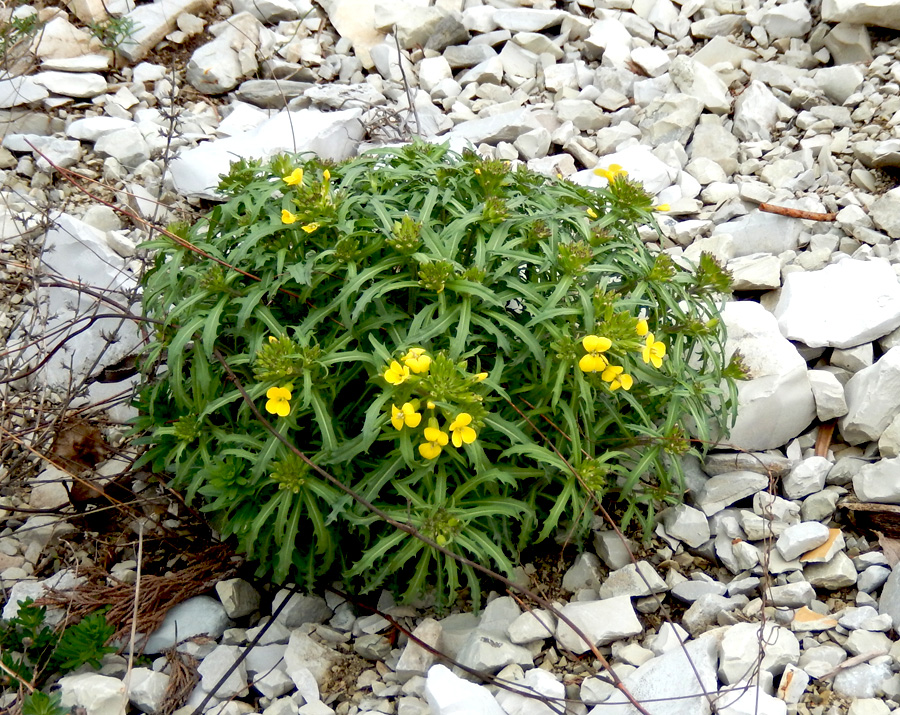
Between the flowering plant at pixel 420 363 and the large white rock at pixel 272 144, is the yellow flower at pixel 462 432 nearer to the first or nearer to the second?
the flowering plant at pixel 420 363

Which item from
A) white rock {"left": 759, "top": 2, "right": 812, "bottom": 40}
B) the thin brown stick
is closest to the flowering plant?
the thin brown stick

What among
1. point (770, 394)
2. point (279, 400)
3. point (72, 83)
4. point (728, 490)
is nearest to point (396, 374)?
point (279, 400)

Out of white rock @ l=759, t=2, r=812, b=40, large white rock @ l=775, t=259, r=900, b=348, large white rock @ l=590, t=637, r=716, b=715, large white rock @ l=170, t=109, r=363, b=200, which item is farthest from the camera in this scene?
white rock @ l=759, t=2, r=812, b=40

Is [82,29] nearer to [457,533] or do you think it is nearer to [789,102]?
[789,102]

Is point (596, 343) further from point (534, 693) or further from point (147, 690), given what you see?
point (147, 690)

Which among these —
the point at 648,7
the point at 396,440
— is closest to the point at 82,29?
the point at 648,7

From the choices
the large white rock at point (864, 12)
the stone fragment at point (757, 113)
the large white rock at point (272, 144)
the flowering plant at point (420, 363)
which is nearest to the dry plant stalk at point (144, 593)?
the flowering plant at point (420, 363)

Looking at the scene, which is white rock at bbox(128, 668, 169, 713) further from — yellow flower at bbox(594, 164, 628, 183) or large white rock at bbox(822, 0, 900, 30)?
large white rock at bbox(822, 0, 900, 30)
